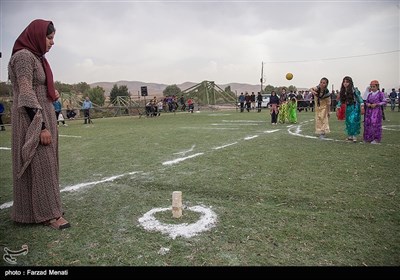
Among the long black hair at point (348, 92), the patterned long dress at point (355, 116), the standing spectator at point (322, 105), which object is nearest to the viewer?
the patterned long dress at point (355, 116)

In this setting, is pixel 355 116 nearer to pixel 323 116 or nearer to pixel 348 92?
pixel 348 92

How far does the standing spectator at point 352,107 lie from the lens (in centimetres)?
912

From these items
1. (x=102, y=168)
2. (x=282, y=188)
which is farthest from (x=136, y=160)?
(x=282, y=188)

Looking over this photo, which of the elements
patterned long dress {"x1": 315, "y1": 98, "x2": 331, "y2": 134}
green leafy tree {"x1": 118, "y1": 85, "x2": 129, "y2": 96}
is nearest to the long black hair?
patterned long dress {"x1": 315, "y1": 98, "x2": 331, "y2": 134}

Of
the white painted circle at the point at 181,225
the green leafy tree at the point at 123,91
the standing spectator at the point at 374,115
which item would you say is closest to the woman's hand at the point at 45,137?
the white painted circle at the point at 181,225

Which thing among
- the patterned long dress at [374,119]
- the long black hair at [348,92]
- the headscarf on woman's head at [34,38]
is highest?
the headscarf on woman's head at [34,38]

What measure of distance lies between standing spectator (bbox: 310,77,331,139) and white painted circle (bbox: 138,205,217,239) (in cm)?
737

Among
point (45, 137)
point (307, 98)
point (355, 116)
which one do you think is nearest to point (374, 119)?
point (355, 116)

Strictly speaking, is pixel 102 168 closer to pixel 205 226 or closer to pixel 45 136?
pixel 45 136

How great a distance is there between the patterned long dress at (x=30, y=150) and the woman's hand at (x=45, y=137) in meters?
0.04

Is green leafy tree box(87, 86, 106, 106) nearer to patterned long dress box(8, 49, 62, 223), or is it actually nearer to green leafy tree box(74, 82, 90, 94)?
green leafy tree box(74, 82, 90, 94)

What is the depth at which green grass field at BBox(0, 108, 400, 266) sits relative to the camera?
267 cm

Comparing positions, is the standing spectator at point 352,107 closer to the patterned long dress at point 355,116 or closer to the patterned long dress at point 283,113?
the patterned long dress at point 355,116
